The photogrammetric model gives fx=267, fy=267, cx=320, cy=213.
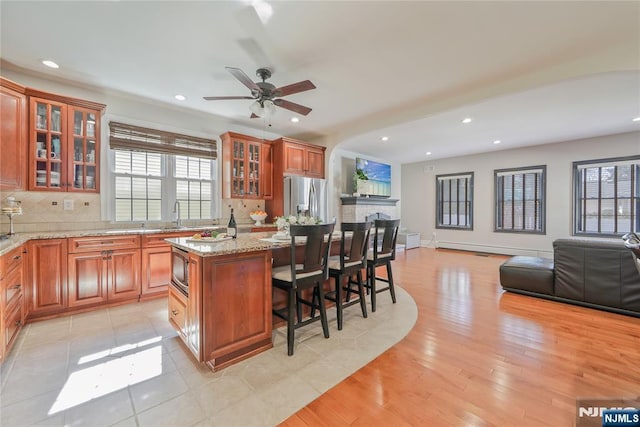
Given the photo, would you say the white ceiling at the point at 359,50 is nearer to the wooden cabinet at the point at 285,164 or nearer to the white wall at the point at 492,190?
the wooden cabinet at the point at 285,164

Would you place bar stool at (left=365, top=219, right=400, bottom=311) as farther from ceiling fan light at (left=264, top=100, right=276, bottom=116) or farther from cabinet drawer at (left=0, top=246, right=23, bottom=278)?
cabinet drawer at (left=0, top=246, right=23, bottom=278)

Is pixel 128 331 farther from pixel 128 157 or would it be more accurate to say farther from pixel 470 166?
pixel 470 166

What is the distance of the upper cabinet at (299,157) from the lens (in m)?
5.02

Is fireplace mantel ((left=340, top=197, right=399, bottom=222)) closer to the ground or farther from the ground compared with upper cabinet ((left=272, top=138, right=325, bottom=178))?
closer to the ground

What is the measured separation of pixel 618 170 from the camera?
225 inches

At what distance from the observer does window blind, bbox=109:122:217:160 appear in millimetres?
3701

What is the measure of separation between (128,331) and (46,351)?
57cm

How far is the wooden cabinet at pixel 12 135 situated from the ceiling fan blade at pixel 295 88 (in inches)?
106

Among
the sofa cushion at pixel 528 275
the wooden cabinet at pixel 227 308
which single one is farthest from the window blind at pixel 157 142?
the sofa cushion at pixel 528 275

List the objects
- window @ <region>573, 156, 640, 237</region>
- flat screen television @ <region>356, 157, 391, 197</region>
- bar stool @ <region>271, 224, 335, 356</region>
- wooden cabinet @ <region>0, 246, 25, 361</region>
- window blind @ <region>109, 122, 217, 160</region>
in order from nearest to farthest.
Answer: wooden cabinet @ <region>0, 246, 25, 361</region>
bar stool @ <region>271, 224, 335, 356</region>
window blind @ <region>109, 122, 217, 160</region>
window @ <region>573, 156, 640, 237</region>
flat screen television @ <region>356, 157, 391, 197</region>

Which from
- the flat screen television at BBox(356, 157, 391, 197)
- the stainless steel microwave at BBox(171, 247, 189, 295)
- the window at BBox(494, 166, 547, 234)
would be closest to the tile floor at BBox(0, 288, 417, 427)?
the stainless steel microwave at BBox(171, 247, 189, 295)

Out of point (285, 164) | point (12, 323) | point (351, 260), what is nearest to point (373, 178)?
point (285, 164)

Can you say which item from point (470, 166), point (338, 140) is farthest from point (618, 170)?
point (338, 140)

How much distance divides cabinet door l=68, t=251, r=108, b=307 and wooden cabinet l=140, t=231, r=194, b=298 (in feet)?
1.32
